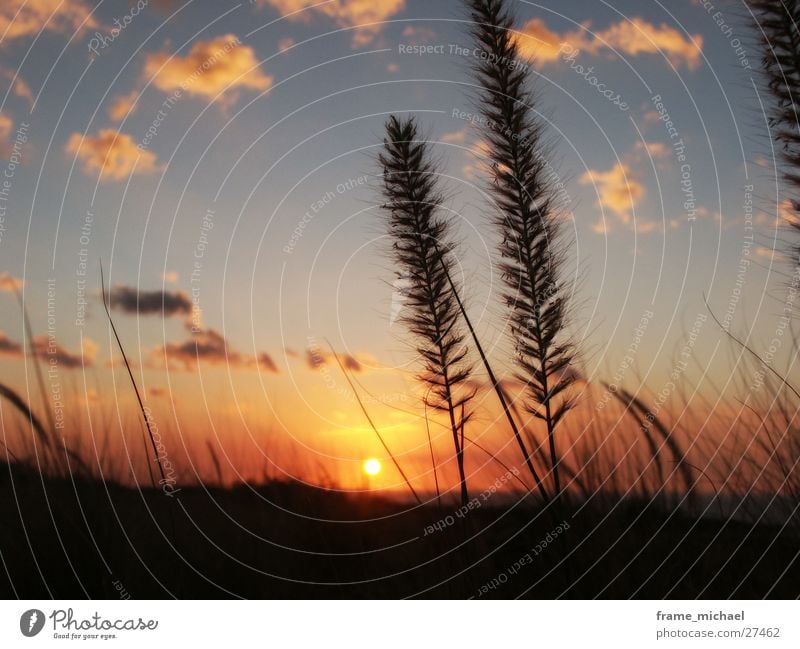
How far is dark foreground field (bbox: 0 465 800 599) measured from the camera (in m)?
3.40

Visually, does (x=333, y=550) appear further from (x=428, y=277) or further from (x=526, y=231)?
(x=526, y=231)

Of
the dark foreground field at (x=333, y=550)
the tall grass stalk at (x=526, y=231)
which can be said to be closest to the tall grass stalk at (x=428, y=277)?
the tall grass stalk at (x=526, y=231)

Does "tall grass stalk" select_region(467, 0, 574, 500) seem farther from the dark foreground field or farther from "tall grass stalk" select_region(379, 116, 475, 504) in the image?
the dark foreground field

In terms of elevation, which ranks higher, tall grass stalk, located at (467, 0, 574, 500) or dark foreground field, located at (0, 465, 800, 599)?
tall grass stalk, located at (467, 0, 574, 500)

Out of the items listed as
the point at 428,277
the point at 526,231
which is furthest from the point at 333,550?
the point at 526,231

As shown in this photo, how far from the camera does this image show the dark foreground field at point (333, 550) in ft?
11.1

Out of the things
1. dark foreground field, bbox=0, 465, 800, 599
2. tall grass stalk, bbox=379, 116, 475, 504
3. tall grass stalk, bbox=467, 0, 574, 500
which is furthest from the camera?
dark foreground field, bbox=0, 465, 800, 599

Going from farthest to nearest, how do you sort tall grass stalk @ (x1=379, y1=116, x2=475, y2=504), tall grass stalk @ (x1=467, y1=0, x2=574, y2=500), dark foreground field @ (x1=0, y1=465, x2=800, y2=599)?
dark foreground field @ (x1=0, y1=465, x2=800, y2=599), tall grass stalk @ (x1=379, y1=116, x2=475, y2=504), tall grass stalk @ (x1=467, y1=0, x2=574, y2=500)

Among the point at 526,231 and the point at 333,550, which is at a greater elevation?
the point at 526,231

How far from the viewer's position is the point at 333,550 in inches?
135

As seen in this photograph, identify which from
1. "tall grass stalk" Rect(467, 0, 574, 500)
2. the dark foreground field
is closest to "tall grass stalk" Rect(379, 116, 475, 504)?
"tall grass stalk" Rect(467, 0, 574, 500)

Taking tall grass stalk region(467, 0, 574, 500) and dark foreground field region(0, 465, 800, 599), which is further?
dark foreground field region(0, 465, 800, 599)
